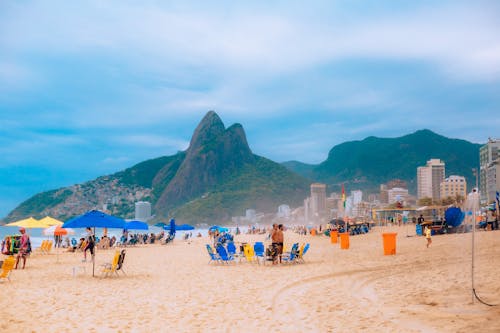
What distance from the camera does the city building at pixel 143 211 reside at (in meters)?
162

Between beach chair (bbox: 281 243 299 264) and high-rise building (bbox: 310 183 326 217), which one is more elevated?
high-rise building (bbox: 310 183 326 217)

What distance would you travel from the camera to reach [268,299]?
8.62m

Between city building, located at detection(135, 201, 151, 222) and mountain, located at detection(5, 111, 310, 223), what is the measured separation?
170 inches

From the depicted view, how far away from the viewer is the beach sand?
6504mm

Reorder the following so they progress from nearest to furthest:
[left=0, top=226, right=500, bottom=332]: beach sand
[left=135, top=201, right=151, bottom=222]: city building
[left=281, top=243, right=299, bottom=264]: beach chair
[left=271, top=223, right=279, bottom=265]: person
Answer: [left=0, top=226, right=500, bottom=332]: beach sand
[left=271, top=223, right=279, bottom=265]: person
[left=281, top=243, right=299, bottom=264]: beach chair
[left=135, top=201, right=151, bottom=222]: city building

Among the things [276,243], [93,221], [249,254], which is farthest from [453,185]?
[93,221]

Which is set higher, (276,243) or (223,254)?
(276,243)

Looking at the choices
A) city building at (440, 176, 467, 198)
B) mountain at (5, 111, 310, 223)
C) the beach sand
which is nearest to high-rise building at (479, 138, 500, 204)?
city building at (440, 176, 467, 198)

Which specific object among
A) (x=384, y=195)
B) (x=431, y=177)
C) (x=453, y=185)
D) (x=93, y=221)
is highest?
(x=431, y=177)

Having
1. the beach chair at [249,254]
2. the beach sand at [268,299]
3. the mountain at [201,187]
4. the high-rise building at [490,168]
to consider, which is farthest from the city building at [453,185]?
the beach sand at [268,299]

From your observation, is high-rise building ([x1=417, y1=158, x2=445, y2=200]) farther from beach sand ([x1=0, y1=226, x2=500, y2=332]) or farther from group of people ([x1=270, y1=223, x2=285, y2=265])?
beach sand ([x1=0, y1=226, x2=500, y2=332])

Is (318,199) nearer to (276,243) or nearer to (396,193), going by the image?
(396,193)

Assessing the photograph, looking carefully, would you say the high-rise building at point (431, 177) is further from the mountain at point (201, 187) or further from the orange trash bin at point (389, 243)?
the orange trash bin at point (389, 243)

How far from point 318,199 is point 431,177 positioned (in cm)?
4468
